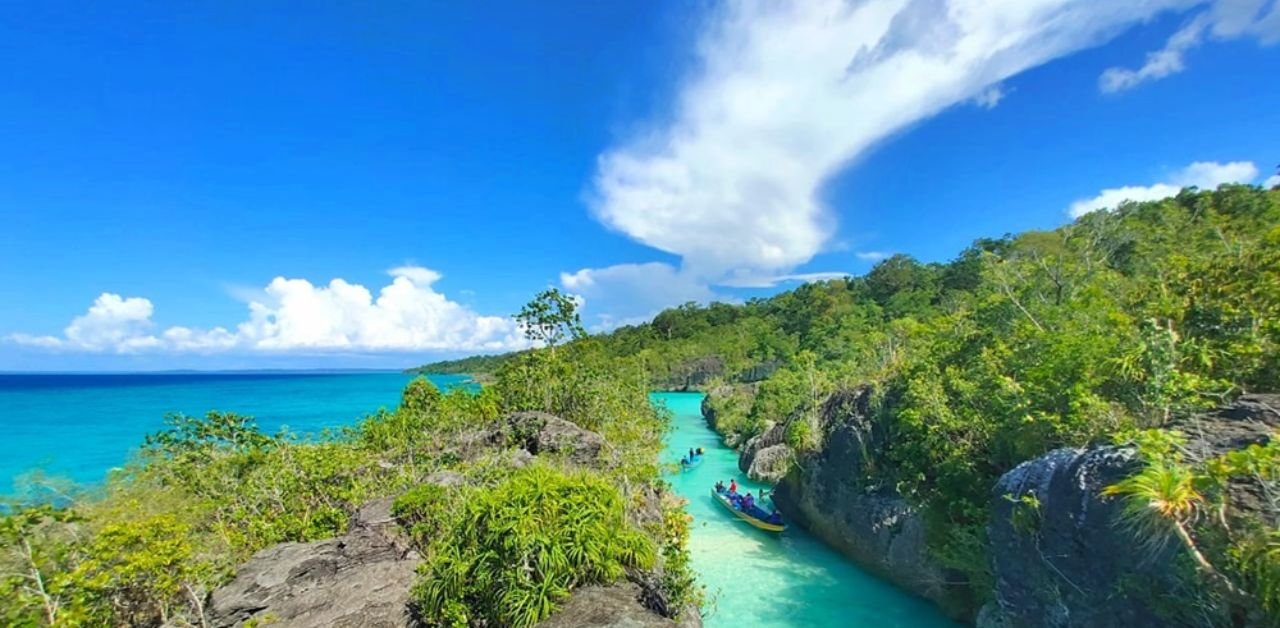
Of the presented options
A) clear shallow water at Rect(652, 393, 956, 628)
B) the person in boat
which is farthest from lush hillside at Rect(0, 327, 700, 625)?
the person in boat

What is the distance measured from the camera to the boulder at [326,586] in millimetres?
7078

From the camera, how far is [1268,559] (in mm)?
5227

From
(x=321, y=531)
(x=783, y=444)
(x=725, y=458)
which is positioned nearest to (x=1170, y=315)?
(x=321, y=531)

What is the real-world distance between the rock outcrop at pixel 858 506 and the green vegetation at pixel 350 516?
5555 millimetres

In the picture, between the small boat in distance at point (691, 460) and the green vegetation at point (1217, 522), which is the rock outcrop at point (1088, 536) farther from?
the small boat in distance at point (691, 460)

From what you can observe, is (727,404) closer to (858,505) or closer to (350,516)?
(858,505)

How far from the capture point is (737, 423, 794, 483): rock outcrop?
25531 mm

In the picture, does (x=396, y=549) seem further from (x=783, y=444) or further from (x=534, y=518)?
(x=783, y=444)

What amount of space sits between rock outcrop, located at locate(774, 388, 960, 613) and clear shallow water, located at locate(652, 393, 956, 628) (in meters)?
0.45

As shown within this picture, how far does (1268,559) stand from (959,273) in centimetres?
6473

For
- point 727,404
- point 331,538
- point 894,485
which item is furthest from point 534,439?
point 727,404

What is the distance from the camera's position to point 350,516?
11.0 metres

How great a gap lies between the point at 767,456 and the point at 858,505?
11.3 meters

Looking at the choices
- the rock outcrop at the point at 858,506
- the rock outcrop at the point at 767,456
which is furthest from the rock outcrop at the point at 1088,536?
the rock outcrop at the point at 767,456
